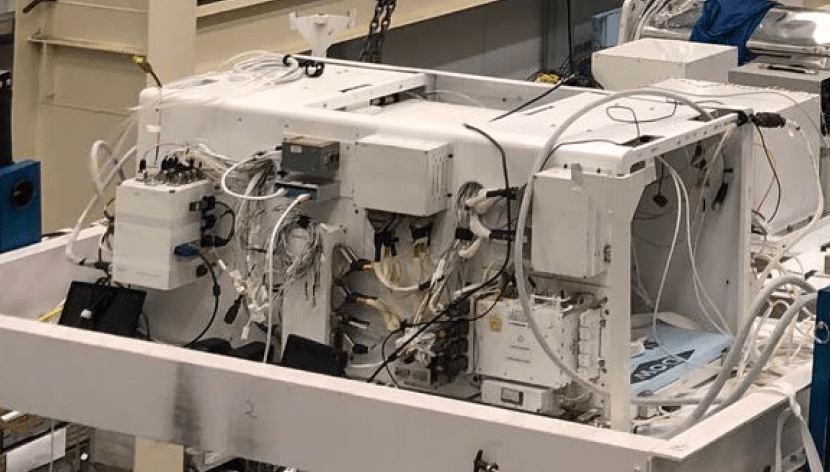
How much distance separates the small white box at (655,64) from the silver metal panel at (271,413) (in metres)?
1.32

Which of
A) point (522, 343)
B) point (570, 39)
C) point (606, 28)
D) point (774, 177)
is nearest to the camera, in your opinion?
point (522, 343)

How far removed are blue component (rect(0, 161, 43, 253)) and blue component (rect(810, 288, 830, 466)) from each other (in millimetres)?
1503

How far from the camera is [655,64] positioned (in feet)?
12.2

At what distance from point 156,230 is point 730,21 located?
297 cm

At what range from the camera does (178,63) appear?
214 inches

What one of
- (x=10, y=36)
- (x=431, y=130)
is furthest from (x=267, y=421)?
(x=10, y=36)

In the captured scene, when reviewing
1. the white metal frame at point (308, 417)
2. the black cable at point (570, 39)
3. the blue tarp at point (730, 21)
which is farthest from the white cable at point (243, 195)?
the black cable at point (570, 39)

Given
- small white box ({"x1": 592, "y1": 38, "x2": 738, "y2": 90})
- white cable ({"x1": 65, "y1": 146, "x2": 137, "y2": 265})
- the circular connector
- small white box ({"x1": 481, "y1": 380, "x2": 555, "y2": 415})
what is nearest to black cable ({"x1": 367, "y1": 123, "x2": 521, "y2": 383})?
small white box ({"x1": 481, "y1": 380, "x2": 555, "y2": 415})

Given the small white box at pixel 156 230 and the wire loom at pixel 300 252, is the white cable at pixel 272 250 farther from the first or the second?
the small white box at pixel 156 230

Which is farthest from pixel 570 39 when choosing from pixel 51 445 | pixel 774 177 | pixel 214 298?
pixel 214 298

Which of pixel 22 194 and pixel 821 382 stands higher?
pixel 22 194

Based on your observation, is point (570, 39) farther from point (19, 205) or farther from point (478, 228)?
point (478, 228)

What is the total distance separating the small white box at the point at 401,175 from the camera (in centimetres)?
278

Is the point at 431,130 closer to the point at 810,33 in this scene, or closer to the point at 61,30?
the point at 810,33
